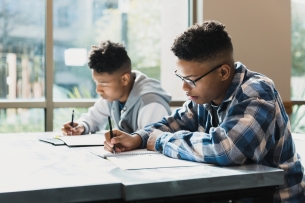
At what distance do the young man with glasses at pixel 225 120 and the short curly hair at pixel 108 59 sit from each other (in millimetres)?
812

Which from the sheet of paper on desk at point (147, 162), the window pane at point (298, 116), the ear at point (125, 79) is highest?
the ear at point (125, 79)

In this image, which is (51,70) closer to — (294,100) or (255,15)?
(255,15)

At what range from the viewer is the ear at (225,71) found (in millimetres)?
1561

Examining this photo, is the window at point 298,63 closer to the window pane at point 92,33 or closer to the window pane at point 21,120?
the window pane at point 92,33

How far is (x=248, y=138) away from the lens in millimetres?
1268

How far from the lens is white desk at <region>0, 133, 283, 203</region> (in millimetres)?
973

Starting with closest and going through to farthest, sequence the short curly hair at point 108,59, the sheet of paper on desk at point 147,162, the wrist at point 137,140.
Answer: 1. the sheet of paper on desk at point 147,162
2. the wrist at point 137,140
3. the short curly hair at point 108,59

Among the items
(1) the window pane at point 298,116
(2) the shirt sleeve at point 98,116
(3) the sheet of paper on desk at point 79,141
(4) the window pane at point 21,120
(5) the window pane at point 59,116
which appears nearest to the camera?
(3) the sheet of paper on desk at point 79,141

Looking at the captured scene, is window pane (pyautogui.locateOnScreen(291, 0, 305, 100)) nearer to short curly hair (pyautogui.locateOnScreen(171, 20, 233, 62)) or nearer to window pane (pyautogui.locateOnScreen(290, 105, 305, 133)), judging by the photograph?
window pane (pyautogui.locateOnScreen(290, 105, 305, 133))

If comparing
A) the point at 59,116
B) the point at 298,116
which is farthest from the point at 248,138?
the point at 298,116

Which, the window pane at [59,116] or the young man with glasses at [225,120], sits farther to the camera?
the window pane at [59,116]

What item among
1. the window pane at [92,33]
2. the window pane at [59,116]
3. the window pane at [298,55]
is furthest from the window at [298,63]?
the window pane at [59,116]

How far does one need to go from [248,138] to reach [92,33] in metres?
2.47

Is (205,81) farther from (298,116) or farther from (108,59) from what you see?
(298,116)
